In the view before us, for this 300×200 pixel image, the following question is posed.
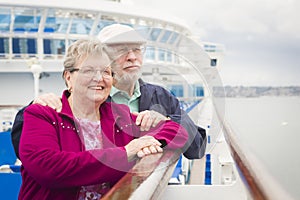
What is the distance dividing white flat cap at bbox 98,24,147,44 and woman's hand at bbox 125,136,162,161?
407 mm

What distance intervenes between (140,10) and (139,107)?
8110mm

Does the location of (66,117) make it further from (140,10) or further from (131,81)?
(140,10)

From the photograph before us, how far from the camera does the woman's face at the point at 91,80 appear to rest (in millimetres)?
1209

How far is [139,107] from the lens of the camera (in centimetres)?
150

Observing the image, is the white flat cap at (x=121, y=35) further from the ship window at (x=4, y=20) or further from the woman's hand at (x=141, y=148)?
the ship window at (x=4, y=20)

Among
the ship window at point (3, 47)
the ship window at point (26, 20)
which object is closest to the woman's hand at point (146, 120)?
the ship window at point (26, 20)

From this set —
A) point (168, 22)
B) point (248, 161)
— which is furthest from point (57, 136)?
point (168, 22)

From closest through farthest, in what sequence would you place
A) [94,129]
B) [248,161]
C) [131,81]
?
1. [248,161]
2. [94,129]
3. [131,81]

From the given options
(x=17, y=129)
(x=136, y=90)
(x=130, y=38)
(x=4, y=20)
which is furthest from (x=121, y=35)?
(x=4, y=20)

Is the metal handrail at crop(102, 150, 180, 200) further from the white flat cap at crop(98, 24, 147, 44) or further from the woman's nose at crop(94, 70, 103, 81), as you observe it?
the white flat cap at crop(98, 24, 147, 44)

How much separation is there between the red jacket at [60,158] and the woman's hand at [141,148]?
0.06ft

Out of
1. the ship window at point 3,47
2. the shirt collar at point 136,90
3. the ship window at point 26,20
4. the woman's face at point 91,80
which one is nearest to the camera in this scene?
the woman's face at point 91,80

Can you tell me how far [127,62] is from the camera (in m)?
1.42

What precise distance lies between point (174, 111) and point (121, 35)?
339 millimetres
